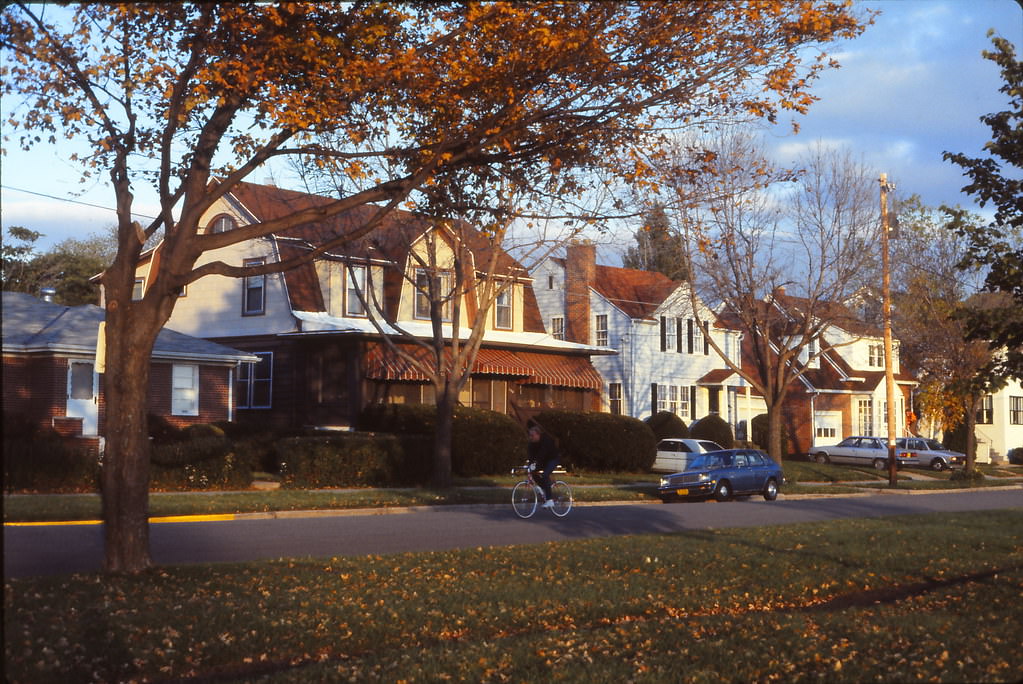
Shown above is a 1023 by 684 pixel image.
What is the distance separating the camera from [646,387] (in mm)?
51281

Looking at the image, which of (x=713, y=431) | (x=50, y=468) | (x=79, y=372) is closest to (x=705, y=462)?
(x=50, y=468)

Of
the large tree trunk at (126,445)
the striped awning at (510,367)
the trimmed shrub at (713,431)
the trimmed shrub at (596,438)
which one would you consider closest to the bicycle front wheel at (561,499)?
the large tree trunk at (126,445)

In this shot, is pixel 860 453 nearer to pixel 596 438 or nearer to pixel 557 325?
pixel 557 325

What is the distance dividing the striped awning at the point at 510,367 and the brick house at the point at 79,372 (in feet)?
13.4

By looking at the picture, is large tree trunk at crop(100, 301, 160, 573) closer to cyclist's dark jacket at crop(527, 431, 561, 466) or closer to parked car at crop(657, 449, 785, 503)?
cyclist's dark jacket at crop(527, 431, 561, 466)

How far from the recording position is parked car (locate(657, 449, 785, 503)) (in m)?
30.1

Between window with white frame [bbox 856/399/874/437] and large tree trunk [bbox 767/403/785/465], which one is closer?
large tree trunk [bbox 767/403/785/465]

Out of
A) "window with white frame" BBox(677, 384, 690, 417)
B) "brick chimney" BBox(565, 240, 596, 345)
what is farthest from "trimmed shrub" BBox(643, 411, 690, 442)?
"brick chimney" BBox(565, 240, 596, 345)

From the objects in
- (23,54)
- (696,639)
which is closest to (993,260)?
(696,639)

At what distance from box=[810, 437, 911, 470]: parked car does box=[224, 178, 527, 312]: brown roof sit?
62.5ft

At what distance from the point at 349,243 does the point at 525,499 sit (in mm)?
6162

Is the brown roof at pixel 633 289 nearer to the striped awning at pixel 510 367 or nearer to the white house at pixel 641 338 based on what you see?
the white house at pixel 641 338

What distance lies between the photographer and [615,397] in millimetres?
51281

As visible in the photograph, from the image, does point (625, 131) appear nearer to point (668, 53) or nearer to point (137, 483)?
point (668, 53)
